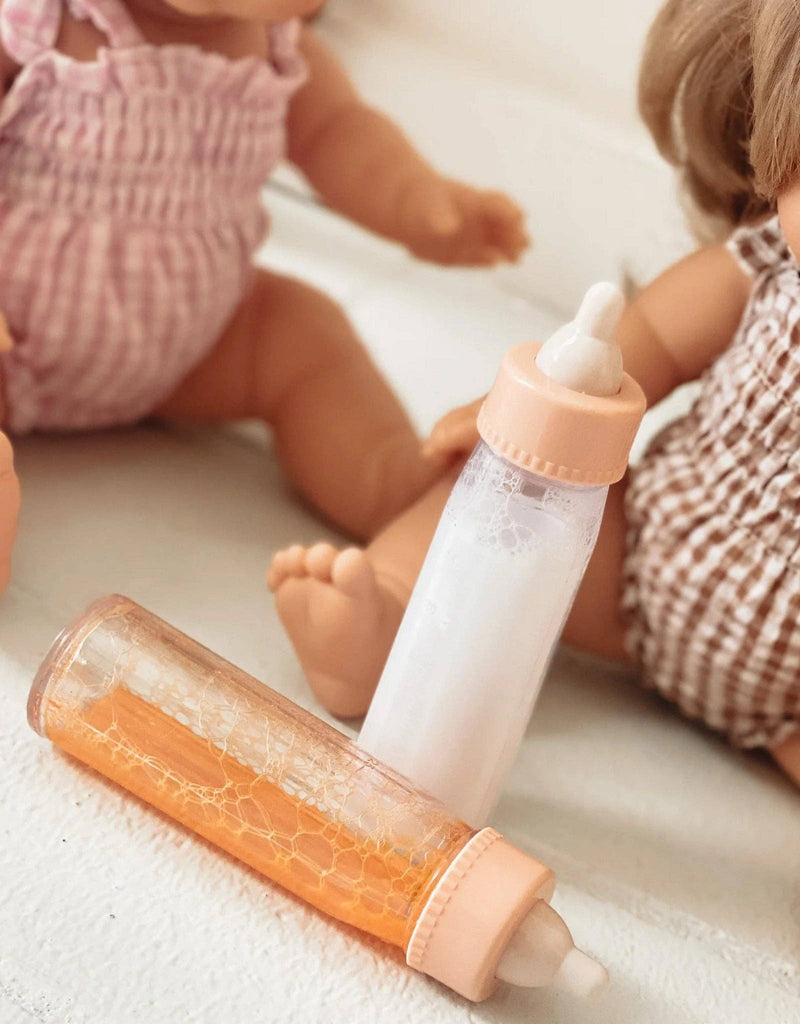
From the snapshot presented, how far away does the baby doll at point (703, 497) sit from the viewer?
518 millimetres

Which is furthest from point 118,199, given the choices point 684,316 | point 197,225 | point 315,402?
point 684,316

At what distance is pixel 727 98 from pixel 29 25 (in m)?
0.32

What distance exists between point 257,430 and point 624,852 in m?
0.37

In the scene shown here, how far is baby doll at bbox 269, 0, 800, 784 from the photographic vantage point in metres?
0.52

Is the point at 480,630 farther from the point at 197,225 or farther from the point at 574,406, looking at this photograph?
the point at 197,225

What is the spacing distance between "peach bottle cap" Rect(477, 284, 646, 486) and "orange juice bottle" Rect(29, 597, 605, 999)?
13 cm

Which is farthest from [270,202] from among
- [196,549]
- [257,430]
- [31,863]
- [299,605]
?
[31,863]

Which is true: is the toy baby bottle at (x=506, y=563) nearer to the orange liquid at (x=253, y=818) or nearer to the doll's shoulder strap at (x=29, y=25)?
the orange liquid at (x=253, y=818)

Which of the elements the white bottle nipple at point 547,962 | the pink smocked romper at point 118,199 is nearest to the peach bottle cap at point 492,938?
the white bottle nipple at point 547,962

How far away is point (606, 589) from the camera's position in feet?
1.99

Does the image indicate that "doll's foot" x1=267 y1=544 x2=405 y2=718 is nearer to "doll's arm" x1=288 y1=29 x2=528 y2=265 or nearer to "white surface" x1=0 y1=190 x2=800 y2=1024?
"white surface" x1=0 y1=190 x2=800 y2=1024

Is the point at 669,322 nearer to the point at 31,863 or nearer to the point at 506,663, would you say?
the point at 506,663

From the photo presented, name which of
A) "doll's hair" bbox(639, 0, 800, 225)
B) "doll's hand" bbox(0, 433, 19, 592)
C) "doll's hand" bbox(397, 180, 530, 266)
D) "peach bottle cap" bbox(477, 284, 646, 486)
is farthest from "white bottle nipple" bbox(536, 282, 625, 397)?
"doll's hand" bbox(397, 180, 530, 266)

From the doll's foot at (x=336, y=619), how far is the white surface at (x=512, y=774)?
0.02m
